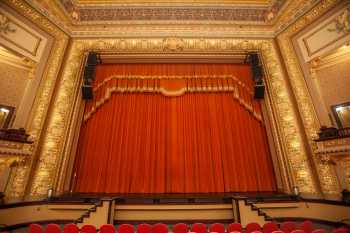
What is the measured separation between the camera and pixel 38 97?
6.42 metres

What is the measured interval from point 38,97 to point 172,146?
16.5 ft

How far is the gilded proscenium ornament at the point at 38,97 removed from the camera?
5488mm

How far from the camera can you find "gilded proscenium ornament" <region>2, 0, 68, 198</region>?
549cm

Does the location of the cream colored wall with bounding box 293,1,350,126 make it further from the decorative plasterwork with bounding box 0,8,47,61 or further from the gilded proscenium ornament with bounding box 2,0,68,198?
the decorative plasterwork with bounding box 0,8,47,61

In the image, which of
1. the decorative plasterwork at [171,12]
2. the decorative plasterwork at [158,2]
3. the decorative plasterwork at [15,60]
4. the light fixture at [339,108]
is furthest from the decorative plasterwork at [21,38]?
the light fixture at [339,108]

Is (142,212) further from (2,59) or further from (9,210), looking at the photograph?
(2,59)

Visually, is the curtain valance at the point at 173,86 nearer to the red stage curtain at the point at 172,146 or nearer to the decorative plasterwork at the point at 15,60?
the red stage curtain at the point at 172,146

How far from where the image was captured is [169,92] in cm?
817

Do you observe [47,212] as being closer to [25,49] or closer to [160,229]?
[160,229]

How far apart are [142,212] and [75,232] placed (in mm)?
2174

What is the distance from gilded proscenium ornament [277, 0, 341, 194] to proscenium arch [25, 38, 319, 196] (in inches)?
10.1

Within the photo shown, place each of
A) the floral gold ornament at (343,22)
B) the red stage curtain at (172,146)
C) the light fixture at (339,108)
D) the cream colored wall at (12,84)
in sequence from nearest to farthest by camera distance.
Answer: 1. the floral gold ornament at (343,22)
2. the light fixture at (339,108)
3. the cream colored wall at (12,84)
4. the red stage curtain at (172,146)

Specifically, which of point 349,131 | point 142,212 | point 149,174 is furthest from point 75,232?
point 349,131

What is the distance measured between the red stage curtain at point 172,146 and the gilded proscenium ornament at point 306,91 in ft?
5.24
